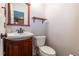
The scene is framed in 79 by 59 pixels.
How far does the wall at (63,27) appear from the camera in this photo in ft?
7.54

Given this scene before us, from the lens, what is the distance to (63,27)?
8.63ft

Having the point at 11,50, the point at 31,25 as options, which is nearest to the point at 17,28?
the point at 31,25

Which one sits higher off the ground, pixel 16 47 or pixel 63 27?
pixel 63 27

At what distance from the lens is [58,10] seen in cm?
276

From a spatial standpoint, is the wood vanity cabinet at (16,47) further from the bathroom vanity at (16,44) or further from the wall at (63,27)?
the wall at (63,27)

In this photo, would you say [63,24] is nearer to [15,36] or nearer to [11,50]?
[15,36]

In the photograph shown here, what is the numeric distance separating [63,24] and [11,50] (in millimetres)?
1198

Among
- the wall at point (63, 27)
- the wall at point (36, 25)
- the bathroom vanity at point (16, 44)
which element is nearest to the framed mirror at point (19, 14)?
the wall at point (36, 25)

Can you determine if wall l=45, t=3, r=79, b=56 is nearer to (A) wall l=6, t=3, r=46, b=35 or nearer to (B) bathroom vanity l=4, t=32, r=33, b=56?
(A) wall l=6, t=3, r=46, b=35

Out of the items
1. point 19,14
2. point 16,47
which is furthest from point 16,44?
point 19,14

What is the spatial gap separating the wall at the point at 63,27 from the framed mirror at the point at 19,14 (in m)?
0.51

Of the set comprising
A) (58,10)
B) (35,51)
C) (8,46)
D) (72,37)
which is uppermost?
(58,10)

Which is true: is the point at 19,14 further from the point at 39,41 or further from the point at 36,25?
the point at 39,41

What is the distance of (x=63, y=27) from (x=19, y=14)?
1.02m
